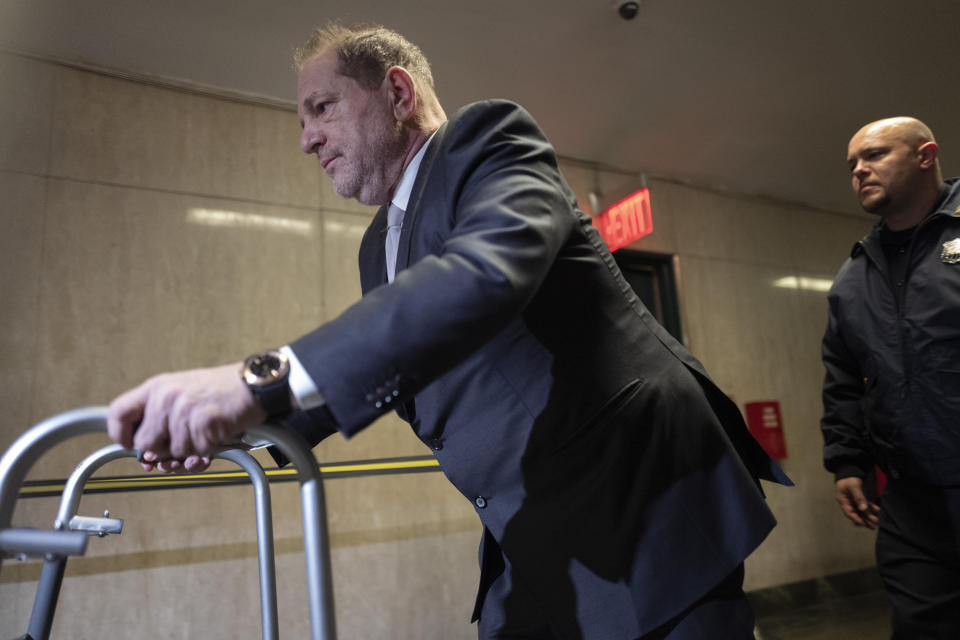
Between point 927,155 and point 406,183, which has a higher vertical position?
point 927,155

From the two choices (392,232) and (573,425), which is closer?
(573,425)

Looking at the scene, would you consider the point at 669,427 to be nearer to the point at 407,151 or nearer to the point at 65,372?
the point at 407,151

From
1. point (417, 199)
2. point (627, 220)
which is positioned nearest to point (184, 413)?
point (417, 199)

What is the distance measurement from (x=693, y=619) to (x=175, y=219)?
11.7 feet

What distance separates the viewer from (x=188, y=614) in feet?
11.0

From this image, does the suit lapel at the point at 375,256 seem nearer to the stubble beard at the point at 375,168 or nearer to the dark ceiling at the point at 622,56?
the stubble beard at the point at 375,168

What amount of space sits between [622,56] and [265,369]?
3955mm

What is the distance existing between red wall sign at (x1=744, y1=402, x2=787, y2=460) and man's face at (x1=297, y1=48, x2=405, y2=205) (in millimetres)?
4944

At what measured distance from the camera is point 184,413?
0.79 meters

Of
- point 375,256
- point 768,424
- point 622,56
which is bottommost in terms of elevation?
point 768,424

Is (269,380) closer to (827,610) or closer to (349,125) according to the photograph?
(349,125)

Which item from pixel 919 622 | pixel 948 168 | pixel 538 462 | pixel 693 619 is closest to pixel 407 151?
pixel 538 462

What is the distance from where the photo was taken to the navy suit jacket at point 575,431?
1.12m

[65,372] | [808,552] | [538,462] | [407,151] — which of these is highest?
[407,151]
